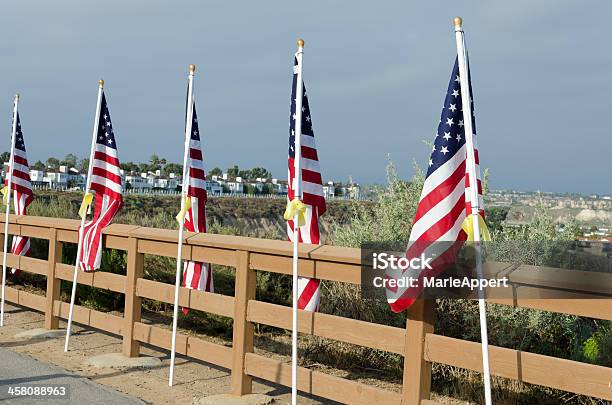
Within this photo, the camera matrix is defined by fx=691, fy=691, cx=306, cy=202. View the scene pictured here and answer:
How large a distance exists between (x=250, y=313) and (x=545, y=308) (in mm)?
2620

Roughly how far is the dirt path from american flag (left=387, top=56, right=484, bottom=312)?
2.17m

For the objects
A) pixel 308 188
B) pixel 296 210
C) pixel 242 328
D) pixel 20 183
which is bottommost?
pixel 242 328

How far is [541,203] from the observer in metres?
7.83

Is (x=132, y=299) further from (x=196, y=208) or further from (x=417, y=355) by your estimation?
(x=417, y=355)

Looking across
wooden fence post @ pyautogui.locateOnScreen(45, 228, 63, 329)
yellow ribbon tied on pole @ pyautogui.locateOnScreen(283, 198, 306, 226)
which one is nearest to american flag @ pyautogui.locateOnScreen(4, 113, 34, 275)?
wooden fence post @ pyautogui.locateOnScreen(45, 228, 63, 329)

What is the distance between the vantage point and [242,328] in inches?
236

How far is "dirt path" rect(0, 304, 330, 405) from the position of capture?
6.12 m

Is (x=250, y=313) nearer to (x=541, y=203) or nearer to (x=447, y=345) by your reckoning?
(x=447, y=345)

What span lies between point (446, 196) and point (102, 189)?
487 cm

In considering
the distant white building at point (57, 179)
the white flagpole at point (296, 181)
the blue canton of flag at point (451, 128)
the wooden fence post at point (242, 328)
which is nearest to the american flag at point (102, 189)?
the wooden fence post at point (242, 328)

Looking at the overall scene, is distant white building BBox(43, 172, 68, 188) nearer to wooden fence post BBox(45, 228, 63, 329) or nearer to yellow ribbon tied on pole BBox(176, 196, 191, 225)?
wooden fence post BBox(45, 228, 63, 329)

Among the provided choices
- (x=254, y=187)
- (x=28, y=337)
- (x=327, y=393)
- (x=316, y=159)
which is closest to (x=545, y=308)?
(x=327, y=393)

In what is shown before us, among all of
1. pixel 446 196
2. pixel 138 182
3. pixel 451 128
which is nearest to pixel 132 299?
pixel 446 196

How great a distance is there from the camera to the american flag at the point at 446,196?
4.47 meters
